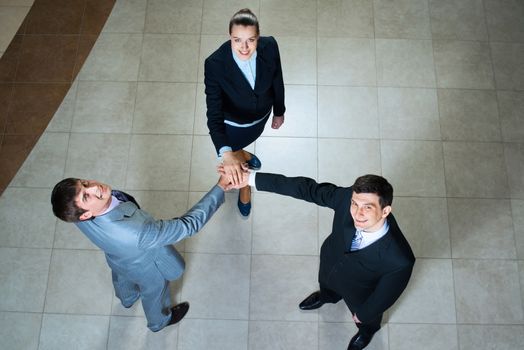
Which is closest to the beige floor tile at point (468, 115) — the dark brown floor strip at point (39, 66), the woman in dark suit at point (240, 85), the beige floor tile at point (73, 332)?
the woman in dark suit at point (240, 85)

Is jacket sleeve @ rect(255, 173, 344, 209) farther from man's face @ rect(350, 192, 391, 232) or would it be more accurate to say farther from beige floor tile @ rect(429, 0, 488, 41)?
beige floor tile @ rect(429, 0, 488, 41)

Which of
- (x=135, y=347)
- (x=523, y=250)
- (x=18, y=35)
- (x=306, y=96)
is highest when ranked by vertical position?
(x=18, y=35)

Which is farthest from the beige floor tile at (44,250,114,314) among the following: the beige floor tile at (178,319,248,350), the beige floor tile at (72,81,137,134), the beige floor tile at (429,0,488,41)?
the beige floor tile at (429,0,488,41)

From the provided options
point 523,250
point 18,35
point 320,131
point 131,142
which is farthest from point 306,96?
point 18,35

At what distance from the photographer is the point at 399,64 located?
4.14m

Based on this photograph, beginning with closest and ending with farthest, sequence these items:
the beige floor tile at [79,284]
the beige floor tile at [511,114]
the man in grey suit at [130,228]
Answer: the man in grey suit at [130,228], the beige floor tile at [79,284], the beige floor tile at [511,114]

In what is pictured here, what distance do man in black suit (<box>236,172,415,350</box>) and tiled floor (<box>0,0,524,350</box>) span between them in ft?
3.04

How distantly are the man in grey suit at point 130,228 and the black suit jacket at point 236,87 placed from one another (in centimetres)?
41

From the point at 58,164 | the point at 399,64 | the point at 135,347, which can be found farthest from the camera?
the point at 399,64

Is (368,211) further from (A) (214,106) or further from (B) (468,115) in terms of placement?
(B) (468,115)

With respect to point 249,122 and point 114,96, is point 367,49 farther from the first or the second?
point 114,96

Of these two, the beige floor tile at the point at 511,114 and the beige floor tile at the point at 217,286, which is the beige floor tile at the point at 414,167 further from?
the beige floor tile at the point at 217,286

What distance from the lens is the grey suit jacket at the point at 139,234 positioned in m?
2.20

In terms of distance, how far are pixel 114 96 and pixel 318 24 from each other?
85.7 inches
